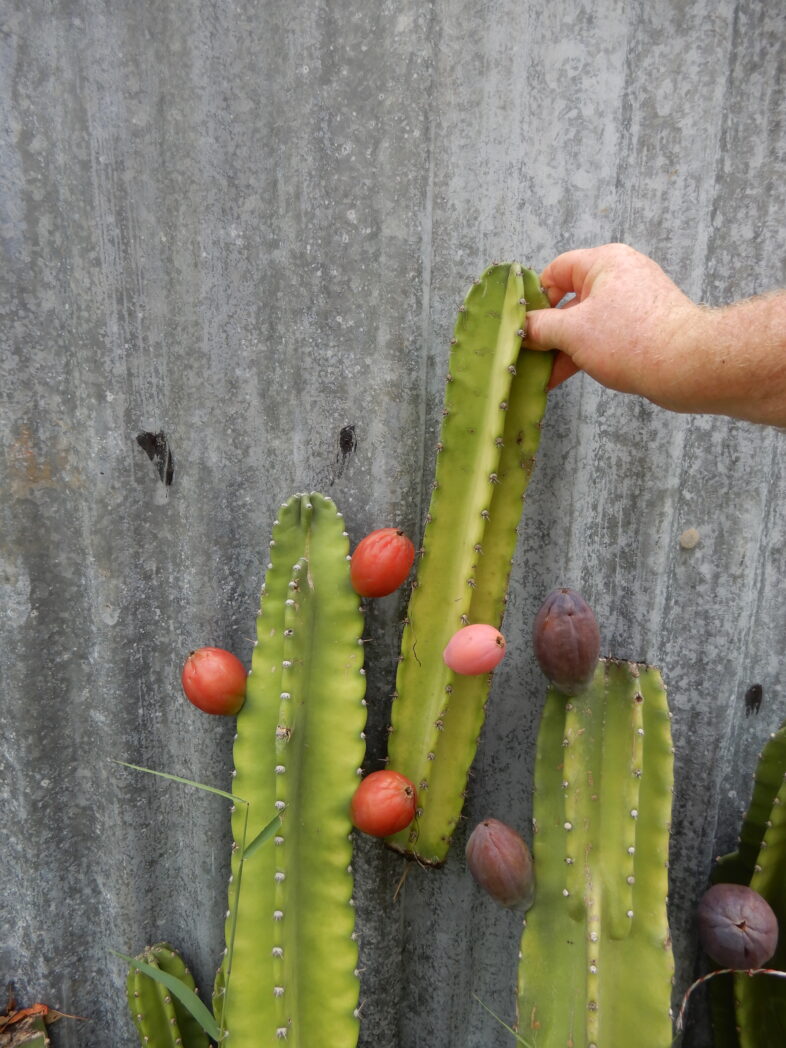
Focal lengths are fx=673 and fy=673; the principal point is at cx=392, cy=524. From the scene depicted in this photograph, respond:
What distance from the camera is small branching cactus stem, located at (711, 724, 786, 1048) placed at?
1.39 meters

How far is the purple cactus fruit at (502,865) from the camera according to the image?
4.35ft

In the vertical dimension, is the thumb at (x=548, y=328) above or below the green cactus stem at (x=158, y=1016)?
above

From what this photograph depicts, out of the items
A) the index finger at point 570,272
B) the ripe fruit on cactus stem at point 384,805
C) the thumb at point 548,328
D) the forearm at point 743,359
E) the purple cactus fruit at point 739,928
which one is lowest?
the purple cactus fruit at point 739,928

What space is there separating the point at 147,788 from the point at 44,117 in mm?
1607

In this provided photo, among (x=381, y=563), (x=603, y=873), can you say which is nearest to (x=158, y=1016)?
(x=603, y=873)

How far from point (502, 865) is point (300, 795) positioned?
0.43 metres

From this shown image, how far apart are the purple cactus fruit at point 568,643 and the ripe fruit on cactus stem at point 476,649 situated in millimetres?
102

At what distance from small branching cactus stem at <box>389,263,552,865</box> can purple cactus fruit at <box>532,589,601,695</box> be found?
0.12 metres

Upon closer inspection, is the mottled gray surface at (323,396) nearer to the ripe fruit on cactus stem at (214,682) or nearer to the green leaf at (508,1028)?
the green leaf at (508,1028)

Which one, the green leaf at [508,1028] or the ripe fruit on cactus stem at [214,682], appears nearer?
the green leaf at [508,1028]

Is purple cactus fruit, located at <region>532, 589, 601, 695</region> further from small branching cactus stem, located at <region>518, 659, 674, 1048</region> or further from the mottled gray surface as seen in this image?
the mottled gray surface

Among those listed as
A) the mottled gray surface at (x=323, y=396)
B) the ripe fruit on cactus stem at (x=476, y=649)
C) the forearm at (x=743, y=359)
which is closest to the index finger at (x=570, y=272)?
the mottled gray surface at (x=323, y=396)

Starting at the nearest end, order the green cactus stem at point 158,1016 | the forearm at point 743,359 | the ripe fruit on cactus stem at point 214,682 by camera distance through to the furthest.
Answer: the forearm at point 743,359, the ripe fruit on cactus stem at point 214,682, the green cactus stem at point 158,1016

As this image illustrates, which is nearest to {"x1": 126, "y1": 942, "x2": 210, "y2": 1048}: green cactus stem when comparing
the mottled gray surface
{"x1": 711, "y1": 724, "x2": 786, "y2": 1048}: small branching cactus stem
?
the mottled gray surface
